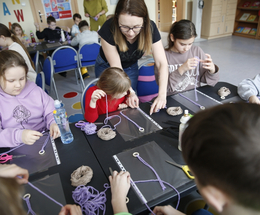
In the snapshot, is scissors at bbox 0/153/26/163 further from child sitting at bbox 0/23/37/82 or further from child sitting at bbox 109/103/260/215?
child sitting at bbox 0/23/37/82

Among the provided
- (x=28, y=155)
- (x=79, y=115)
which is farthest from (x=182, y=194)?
(x=79, y=115)

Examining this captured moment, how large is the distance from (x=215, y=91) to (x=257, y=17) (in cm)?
579

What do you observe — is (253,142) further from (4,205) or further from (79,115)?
(79,115)

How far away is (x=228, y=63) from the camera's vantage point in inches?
158

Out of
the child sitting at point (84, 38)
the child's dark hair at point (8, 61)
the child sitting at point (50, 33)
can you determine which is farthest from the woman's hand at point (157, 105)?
the child sitting at point (50, 33)

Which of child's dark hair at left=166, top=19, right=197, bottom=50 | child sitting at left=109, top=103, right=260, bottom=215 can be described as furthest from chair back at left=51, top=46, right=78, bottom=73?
child sitting at left=109, top=103, right=260, bottom=215

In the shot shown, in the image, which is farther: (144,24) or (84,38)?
(84,38)

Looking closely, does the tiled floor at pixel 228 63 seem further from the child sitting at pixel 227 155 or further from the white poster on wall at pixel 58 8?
the child sitting at pixel 227 155

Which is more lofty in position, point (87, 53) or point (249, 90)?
point (249, 90)

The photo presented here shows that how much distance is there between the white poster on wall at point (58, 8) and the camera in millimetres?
4920

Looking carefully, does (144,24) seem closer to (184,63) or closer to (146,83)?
(184,63)

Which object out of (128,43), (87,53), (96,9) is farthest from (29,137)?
(96,9)

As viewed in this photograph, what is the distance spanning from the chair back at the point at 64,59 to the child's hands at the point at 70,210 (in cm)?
261

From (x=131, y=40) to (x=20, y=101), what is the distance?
0.89 meters
